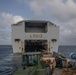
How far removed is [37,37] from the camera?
1441 inches

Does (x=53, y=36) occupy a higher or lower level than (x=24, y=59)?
higher

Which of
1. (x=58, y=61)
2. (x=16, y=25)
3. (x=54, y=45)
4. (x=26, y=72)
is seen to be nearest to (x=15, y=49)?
(x=16, y=25)

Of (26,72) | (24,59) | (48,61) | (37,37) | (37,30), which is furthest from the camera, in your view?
(37,30)

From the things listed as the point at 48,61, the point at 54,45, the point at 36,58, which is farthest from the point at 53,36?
the point at 36,58

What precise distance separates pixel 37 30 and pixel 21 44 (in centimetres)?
523

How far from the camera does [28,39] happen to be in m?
37.0

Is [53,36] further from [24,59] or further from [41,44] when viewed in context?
[24,59]

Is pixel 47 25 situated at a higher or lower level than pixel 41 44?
higher

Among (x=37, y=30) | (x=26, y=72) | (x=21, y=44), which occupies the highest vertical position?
(x=37, y=30)

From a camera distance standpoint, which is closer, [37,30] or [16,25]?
[16,25]

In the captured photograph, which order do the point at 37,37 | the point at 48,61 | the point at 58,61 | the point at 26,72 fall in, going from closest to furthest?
the point at 26,72 → the point at 48,61 → the point at 58,61 → the point at 37,37

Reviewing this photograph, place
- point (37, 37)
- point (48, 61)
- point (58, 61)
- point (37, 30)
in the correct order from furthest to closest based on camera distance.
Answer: point (37, 30) < point (37, 37) < point (58, 61) < point (48, 61)

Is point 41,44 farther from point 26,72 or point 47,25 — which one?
point 26,72

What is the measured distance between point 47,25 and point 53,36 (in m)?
2.43
